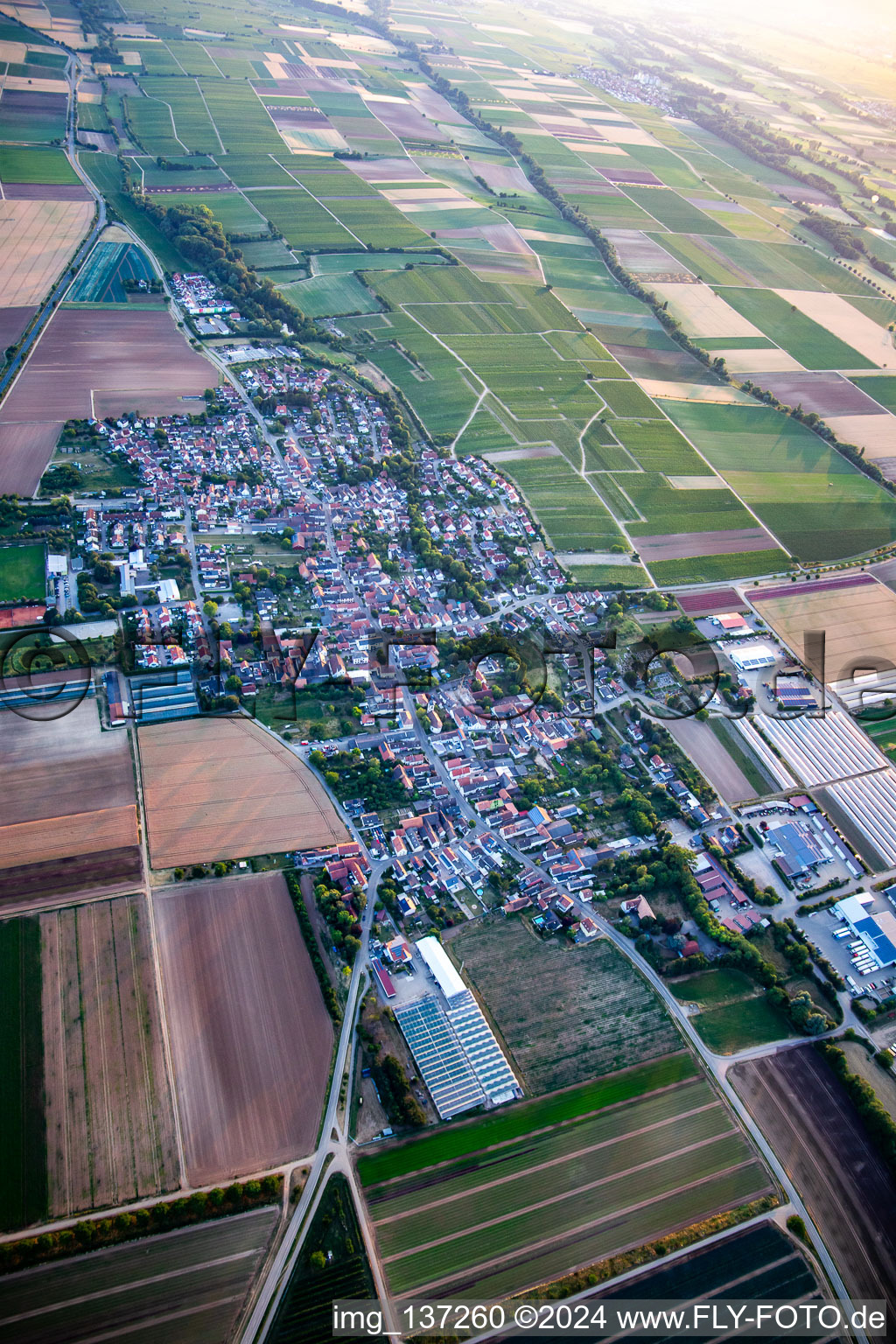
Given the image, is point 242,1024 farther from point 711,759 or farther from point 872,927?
point 872,927

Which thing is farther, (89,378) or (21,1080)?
(89,378)

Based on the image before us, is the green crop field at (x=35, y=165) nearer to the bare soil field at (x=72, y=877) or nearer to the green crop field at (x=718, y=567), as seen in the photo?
the green crop field at (x=718, y=567)

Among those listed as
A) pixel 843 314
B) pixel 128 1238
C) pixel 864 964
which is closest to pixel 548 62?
pixel 843 314

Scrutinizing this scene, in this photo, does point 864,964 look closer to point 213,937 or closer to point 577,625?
point 577,625

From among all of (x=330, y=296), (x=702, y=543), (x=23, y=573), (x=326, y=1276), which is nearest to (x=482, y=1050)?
(x=326, y=1276)

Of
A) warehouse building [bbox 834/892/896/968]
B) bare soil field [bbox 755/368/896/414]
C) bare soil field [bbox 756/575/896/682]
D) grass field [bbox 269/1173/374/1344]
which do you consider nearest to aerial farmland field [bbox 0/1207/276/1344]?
grass field [bbox 269/1173/374/1344]
